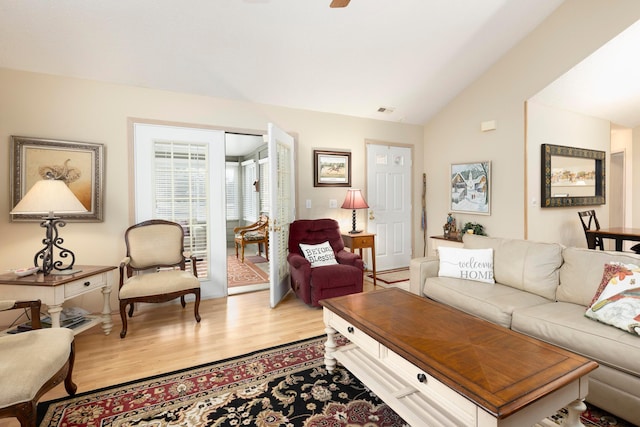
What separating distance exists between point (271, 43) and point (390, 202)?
9.87 feet

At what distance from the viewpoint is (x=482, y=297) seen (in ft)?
7.90

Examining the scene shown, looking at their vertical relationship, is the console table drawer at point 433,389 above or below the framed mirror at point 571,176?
below

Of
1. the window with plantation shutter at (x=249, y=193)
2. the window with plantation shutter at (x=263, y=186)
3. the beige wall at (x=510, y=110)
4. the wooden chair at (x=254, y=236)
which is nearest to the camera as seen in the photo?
the beige wall at (x=510, y=110)

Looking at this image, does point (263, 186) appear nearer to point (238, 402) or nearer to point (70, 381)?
point (70, 381)

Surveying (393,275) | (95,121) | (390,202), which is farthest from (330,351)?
(390,202)

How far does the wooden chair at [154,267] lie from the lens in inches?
110

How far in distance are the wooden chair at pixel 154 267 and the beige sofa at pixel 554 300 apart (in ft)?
7.50

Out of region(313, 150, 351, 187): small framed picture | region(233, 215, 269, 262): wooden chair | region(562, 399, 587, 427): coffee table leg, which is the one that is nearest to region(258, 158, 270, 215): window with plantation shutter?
region(233, 215, 269, 262): wooden chair

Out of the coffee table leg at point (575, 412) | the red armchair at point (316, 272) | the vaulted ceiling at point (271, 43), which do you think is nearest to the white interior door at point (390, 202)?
the vaulted ceiling at point (271, 43)

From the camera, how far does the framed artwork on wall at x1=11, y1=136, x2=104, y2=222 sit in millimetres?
2908

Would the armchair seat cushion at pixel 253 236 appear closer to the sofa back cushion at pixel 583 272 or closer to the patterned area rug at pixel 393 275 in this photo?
the patterned area rug at pixel 393 275

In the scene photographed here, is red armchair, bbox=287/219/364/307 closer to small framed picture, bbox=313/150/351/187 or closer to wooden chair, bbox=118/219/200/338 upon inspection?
small framed picture, bbox=313/150/351/187

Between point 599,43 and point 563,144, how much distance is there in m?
1.51

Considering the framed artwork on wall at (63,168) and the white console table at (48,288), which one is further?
the framed artwork on wall at (63,168)
